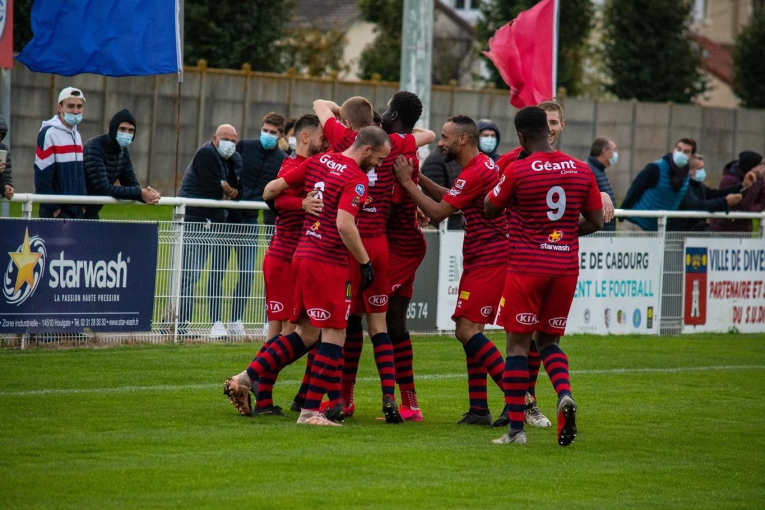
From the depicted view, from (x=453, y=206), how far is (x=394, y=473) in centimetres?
255

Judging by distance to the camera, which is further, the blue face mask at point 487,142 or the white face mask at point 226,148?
the blue face mask at point 487,142

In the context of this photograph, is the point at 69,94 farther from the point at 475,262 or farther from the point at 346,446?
the point at 346,446

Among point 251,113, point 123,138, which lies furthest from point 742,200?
point 251,113

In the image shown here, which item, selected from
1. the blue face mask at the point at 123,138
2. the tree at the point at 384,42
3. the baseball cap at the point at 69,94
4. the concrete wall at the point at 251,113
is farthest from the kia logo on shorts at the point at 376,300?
the tree at the point at 384,42

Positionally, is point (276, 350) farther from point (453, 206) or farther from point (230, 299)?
point (230, 299)

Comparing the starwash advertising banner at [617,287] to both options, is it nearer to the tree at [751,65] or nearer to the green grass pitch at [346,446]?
the green grass pitch at [346,446]

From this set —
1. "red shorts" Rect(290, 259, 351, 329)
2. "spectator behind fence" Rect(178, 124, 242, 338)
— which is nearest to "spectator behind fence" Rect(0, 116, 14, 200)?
"spectator behind fence" Rect(178, 124, 242, 338)

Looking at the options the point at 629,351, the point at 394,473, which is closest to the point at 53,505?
the point at 394,473

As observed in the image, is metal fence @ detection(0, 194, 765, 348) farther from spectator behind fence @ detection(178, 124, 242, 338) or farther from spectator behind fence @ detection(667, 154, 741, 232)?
spectator behind fence @ detection(667, 154, 741, 232)

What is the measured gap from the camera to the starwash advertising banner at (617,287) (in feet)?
49.7

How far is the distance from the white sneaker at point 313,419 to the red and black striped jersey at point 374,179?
4.52 feet

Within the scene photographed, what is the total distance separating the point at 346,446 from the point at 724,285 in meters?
9.97

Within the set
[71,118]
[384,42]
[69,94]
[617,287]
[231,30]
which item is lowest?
[617,287]

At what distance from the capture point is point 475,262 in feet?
30.1
